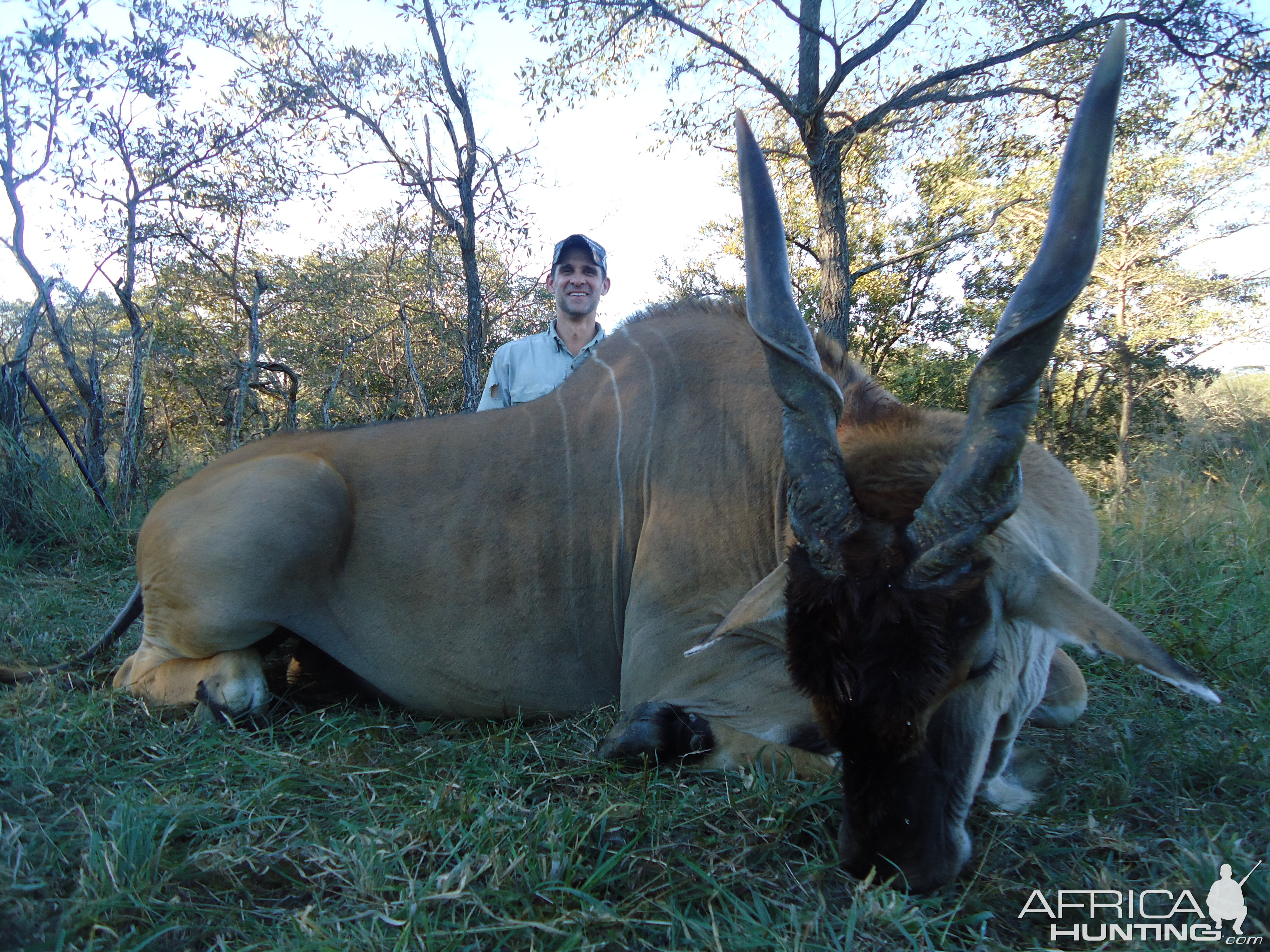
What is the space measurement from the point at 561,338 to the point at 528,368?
11.2 inches

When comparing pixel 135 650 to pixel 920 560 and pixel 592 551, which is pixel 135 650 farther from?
pixel 920 560

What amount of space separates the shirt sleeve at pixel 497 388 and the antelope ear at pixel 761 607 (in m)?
3.44

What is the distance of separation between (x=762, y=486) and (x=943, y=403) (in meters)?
10.5

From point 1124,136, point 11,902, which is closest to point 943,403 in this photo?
point 1124,136

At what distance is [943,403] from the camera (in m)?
11.8

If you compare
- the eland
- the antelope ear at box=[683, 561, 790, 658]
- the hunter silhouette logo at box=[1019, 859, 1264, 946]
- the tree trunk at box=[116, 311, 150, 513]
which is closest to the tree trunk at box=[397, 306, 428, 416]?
the tree trunk at box=[116, 311, 150, 513]

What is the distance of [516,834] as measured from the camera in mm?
1667

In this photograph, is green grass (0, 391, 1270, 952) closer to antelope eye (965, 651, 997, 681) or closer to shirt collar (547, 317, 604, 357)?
antelope eye (965, 651, 997, 681)

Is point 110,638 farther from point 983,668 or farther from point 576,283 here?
point 983,668

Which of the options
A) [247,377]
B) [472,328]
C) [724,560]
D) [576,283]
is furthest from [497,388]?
[472,328]

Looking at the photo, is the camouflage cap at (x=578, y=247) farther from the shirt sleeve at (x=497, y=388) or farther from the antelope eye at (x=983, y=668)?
the antelope eye at (x=983, y=668)

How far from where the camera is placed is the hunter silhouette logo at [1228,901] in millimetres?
1386

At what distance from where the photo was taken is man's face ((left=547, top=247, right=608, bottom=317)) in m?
4.93

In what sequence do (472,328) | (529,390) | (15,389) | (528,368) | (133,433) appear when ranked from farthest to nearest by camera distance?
(472,328), (133,433), (15,389), (528,368), (529,390)
